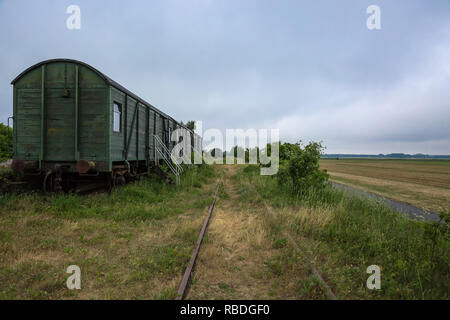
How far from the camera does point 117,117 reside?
8.25 meters

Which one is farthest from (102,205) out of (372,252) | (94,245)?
(372,252)

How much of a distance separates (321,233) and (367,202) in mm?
3882

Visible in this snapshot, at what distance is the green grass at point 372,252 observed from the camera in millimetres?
3035

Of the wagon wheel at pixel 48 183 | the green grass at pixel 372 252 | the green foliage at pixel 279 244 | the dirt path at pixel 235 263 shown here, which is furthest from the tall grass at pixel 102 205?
the green grass at pixel 372 252

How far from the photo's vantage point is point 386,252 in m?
3.98

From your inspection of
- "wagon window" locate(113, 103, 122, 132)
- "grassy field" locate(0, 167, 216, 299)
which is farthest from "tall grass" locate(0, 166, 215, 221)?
"wagon window" locate(113, 103, 122, 132)

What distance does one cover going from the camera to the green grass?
304 cm

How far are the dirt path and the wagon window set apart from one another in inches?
197

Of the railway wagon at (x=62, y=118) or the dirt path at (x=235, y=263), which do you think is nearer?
the dirt path at (x=235, y=263)

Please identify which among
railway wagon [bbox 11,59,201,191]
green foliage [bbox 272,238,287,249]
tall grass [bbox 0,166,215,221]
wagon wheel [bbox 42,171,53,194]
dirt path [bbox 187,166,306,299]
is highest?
railway wagon [bbox 11,59,201,191]

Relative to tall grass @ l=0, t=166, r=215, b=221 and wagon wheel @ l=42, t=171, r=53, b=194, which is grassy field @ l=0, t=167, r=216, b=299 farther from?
wagon wheel @ l=42, t=171, r=53, b=194

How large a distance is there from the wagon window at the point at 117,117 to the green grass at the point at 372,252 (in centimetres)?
647

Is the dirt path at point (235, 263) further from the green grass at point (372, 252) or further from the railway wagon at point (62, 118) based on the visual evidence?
the railway wagon at point (62, 118)
